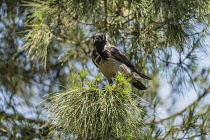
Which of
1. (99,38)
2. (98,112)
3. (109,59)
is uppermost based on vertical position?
(99,38)

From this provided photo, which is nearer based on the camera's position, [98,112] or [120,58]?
[98,112]

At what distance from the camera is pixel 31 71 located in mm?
3932

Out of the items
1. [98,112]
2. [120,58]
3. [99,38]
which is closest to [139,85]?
[120,58]

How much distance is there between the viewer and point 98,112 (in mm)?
2059

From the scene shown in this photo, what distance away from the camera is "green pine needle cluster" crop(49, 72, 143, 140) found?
2.03 meters

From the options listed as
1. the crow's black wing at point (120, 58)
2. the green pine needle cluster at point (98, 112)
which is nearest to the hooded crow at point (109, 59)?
the crow's black wing at point (120, 58)

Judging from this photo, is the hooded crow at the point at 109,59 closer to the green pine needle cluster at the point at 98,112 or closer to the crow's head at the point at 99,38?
the crow's head at the point at 99,38

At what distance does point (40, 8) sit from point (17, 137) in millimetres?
1039

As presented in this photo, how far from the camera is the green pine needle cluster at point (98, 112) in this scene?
6.65 ft

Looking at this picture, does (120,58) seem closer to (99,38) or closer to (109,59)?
(109,59)

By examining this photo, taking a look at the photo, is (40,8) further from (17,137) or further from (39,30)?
(17,137)

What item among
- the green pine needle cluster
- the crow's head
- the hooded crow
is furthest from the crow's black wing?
the green pine needle cluster

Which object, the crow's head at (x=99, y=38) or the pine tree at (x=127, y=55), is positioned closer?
the pine tree at (x=127, y=55)

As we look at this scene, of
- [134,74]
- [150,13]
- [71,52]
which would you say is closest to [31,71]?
[71,52]
